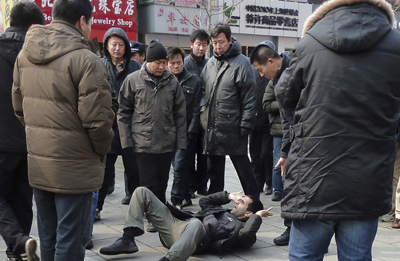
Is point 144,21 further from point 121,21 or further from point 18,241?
point 18,241

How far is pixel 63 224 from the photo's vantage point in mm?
3285

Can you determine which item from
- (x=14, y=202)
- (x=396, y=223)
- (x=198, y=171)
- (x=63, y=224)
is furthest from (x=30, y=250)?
(x=396, y=223)

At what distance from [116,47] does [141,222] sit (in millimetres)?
2180

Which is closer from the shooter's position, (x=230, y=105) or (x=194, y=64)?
(x=230, y=105)

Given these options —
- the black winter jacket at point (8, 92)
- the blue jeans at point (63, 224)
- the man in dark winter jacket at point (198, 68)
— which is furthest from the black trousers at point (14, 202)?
the man in dark winter jacket at point (198, 68)

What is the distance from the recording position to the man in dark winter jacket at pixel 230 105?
5930mm

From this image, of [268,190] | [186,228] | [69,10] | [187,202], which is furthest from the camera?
[268,190]

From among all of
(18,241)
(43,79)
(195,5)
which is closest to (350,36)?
(43,79)

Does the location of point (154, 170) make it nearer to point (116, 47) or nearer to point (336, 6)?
point (116, 47)

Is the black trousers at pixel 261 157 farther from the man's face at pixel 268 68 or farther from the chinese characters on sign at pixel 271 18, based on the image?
the chinese characters on sign at pixel 271 18

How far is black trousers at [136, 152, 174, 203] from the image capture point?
5.38 meters

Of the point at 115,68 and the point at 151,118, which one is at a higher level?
the point at 115,68

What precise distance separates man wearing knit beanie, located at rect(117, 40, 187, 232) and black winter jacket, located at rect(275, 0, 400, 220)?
9.38ft

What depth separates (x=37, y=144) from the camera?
328cm
